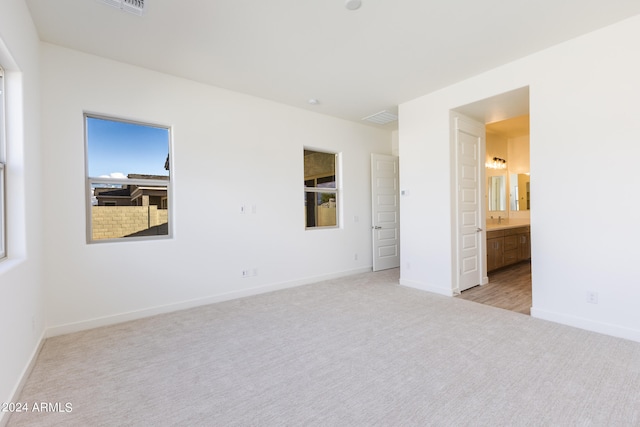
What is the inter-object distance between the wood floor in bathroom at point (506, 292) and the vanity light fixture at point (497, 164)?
90.5 inches

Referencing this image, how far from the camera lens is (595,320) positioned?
287 cm

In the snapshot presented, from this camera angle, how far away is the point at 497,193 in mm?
6742

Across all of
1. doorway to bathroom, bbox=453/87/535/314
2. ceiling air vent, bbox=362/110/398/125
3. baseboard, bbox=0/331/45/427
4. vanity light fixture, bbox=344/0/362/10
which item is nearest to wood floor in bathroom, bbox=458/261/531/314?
doorway to bathroom, bbox=453/87/535/314

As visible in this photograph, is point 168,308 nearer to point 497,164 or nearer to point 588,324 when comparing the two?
point 588,324

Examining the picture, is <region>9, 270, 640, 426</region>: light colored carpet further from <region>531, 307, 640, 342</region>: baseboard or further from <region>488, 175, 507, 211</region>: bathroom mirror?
<region>488, 175, 507, 211</region>: bathroom mirror

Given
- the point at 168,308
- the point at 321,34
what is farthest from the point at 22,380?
the point at 321,34

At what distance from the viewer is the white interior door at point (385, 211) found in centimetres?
579

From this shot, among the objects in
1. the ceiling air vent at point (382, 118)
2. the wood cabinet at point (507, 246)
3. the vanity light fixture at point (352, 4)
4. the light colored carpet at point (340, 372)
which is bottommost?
the light colored carpet at point (340, 372)

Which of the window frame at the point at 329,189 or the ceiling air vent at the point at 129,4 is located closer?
the ceiling air vent at the point at 129,4

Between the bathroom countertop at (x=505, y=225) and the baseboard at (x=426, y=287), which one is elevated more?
the bathroom countertop at (x=505, y=225)

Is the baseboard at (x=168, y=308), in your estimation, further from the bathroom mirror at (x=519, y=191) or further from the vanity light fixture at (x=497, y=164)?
the bathroom mirror at (x=519, y=191)

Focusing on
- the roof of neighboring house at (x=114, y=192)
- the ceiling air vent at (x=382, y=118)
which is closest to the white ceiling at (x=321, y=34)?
the ceiling air vent at (x=382, y=118)

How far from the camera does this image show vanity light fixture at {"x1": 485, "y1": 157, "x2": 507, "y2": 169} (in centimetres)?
648

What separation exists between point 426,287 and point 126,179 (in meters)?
4.15
